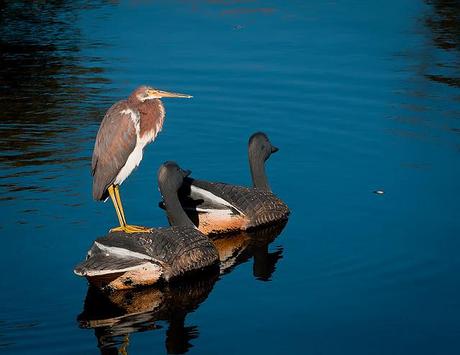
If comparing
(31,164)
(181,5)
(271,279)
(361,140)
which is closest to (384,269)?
(271,279)

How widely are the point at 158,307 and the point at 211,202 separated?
238 centimetres

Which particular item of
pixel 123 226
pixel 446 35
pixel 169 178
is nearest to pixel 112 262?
pixel 123 226

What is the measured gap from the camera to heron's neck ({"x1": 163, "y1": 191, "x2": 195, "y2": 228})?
11.6m

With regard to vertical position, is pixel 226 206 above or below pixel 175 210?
below

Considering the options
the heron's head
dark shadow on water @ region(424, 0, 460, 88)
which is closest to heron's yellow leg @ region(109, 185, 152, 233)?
the heron's head

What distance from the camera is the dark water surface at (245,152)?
9.64 m

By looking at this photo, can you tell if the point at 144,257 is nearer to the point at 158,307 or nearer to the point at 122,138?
the point at 158,307

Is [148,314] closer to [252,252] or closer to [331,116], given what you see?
[252,252]

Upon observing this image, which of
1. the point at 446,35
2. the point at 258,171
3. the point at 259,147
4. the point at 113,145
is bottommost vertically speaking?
the point at 258,171

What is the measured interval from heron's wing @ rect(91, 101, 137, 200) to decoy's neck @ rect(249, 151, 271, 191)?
6.02 feet

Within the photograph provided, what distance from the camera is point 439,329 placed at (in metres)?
9.48

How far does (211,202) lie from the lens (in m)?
12.2

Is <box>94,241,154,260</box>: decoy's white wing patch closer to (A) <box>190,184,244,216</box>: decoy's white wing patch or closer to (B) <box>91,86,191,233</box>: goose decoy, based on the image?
(B) <box>91,86,191,233</box>: goose decoy

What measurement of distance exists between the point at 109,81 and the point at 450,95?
5.42 metres
